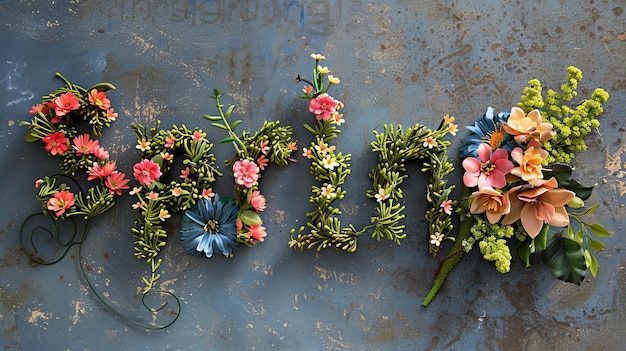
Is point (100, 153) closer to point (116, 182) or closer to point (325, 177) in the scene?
point (116, 182)

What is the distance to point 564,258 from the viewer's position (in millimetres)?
2070

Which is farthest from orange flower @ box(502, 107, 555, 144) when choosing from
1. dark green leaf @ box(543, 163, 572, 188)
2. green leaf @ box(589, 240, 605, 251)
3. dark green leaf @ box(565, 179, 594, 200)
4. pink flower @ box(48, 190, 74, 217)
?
pink flower @ box(48, 190, 74, 217)

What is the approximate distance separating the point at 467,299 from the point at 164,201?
134 centimetres

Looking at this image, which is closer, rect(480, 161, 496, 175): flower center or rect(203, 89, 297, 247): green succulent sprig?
rect(480, 161, 496, 175): flower center

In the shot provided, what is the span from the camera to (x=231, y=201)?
2213 mm

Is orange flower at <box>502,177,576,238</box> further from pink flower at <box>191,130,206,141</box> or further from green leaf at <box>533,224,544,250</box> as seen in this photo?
pink flower at <box>191,130,206,141</box>

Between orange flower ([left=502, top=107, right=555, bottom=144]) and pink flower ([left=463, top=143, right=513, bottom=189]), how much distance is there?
85mm

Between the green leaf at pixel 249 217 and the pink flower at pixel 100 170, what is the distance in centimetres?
58

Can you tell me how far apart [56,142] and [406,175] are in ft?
4.78

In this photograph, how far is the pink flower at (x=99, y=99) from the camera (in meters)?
2.21

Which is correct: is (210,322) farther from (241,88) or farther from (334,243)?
(241,88)

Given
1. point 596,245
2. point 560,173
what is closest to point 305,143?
point 560,173

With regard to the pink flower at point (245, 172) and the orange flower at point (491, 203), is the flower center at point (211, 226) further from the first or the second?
the orange flower at point (491, 203)

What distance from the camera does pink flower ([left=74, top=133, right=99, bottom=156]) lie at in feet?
7.19
